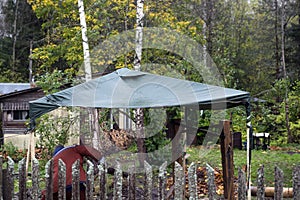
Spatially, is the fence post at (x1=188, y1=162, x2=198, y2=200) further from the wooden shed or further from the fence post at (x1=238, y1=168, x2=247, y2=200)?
the wooden shed

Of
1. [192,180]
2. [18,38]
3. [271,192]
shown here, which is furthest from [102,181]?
[18,38]

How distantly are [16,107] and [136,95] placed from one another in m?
12.0

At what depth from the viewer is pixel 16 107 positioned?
16.9 m

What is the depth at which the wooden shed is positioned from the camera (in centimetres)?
1662

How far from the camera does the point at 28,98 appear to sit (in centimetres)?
1684

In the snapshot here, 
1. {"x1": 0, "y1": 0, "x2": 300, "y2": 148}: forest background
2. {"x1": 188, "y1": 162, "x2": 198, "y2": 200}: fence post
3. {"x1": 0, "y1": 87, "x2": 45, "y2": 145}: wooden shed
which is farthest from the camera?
{"x1": 0, "y1": 87, "x2": 45, "y2": 145}: wooden shed

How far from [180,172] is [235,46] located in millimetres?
22159

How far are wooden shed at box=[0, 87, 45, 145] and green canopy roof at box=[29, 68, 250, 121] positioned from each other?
1044 cm

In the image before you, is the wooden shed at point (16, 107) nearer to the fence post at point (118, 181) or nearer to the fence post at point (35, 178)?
the fence post at point (35, 178)

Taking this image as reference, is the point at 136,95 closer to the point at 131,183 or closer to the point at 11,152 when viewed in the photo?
the point at 131,183

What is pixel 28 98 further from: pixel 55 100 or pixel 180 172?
pixel 180 172

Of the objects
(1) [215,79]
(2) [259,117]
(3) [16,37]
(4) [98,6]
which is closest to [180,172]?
(4) [98,6]

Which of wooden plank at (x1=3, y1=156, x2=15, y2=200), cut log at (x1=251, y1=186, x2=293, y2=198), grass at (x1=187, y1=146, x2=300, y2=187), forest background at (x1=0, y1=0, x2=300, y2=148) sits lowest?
grass at (x1=187, y1=146, x2=300, y2=187)

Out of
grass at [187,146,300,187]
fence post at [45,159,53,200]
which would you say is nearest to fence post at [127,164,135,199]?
fence post at [45,159,53,200]
